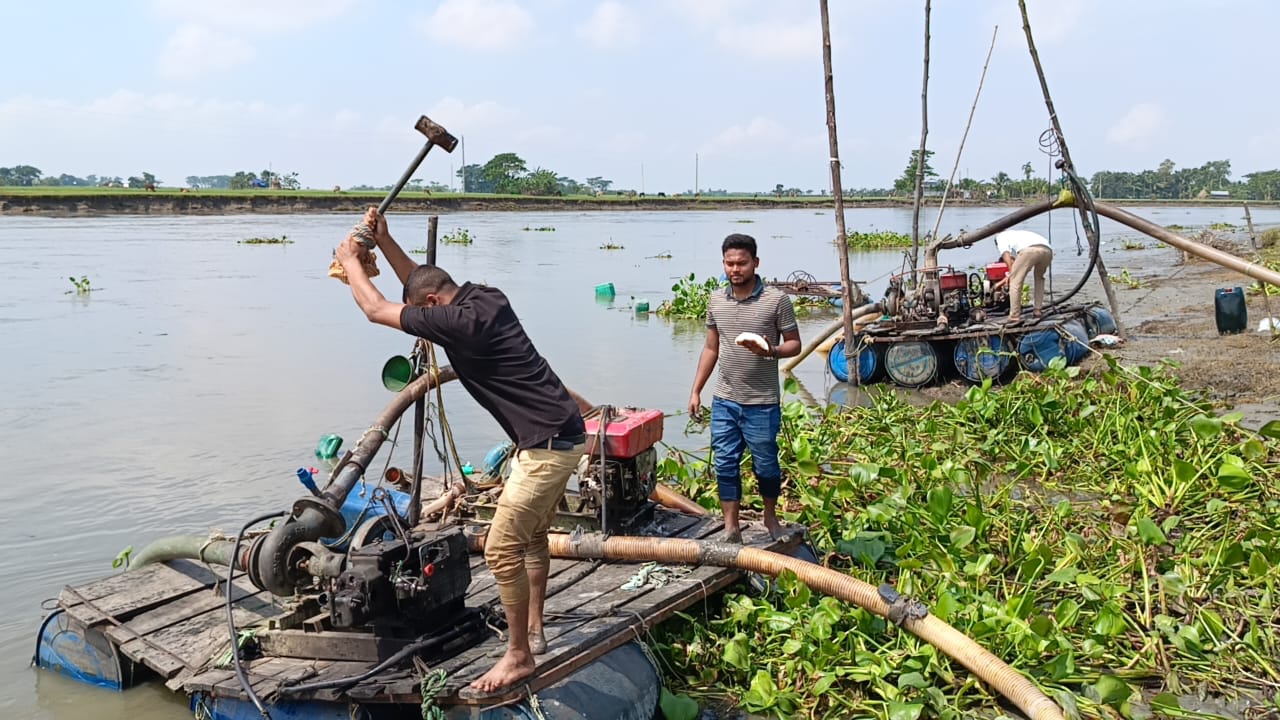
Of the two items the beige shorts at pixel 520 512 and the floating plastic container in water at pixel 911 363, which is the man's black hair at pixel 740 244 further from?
the floating plastic container in water at pixel 911 363

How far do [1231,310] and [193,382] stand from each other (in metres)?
13.8

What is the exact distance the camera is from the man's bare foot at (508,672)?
366cm

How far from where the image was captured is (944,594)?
4.50m

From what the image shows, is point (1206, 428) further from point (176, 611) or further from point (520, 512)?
point (176, 611)

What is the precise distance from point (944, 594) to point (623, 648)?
4.93ft

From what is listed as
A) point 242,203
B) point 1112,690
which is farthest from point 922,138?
point 242,203

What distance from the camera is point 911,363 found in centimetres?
1141

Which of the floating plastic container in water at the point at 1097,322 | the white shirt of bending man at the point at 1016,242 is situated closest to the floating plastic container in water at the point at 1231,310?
the floating plastic container in water at the point at 1097,322

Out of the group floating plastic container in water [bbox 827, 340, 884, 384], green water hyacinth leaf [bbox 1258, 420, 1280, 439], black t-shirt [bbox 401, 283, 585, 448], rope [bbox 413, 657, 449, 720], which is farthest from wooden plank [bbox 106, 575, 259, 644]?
floating plastic container in water [bbox 827, 340, 884, 384]

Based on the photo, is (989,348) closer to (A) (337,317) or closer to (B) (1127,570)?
(B) (1127,570)

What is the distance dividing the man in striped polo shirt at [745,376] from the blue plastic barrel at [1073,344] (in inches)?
268

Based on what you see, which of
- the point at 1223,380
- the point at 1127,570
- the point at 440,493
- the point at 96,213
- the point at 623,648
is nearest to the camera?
the point at 623,648

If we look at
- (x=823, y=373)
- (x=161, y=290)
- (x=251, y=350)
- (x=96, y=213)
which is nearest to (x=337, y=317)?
(x=251, y=350)

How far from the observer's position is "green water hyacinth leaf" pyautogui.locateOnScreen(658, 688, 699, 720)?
4.23 metres
